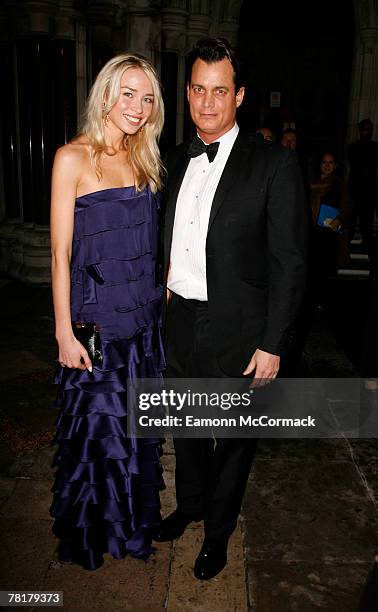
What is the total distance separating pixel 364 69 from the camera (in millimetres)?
9812

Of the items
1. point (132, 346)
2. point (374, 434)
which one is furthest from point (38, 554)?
point (374, 434)

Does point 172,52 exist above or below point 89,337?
above

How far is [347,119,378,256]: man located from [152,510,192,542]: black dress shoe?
709cm

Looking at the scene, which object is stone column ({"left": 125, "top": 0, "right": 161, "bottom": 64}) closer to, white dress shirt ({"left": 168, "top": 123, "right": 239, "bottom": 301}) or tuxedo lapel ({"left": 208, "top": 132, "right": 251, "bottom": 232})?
white dress shirt ({"left": 168, "top": 123, "right": 239, "bottom": 301})

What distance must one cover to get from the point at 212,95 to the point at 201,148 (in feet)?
0.73

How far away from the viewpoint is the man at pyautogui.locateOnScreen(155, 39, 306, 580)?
204 centimetres

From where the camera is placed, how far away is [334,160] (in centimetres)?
551

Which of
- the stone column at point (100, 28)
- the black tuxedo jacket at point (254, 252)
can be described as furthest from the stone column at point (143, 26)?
the black tuxedo jacket at point (254, 252)

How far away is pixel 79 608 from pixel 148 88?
2.10 meters

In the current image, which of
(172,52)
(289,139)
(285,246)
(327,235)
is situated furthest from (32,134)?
(285,246)

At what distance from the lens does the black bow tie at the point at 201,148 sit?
216 centimetres

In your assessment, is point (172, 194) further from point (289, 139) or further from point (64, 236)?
point (289, 139)

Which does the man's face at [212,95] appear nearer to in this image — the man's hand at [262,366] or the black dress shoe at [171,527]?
the man's hand at [262,366]

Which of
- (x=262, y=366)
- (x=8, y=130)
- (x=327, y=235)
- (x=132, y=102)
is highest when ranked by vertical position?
(x=8, y=130)
